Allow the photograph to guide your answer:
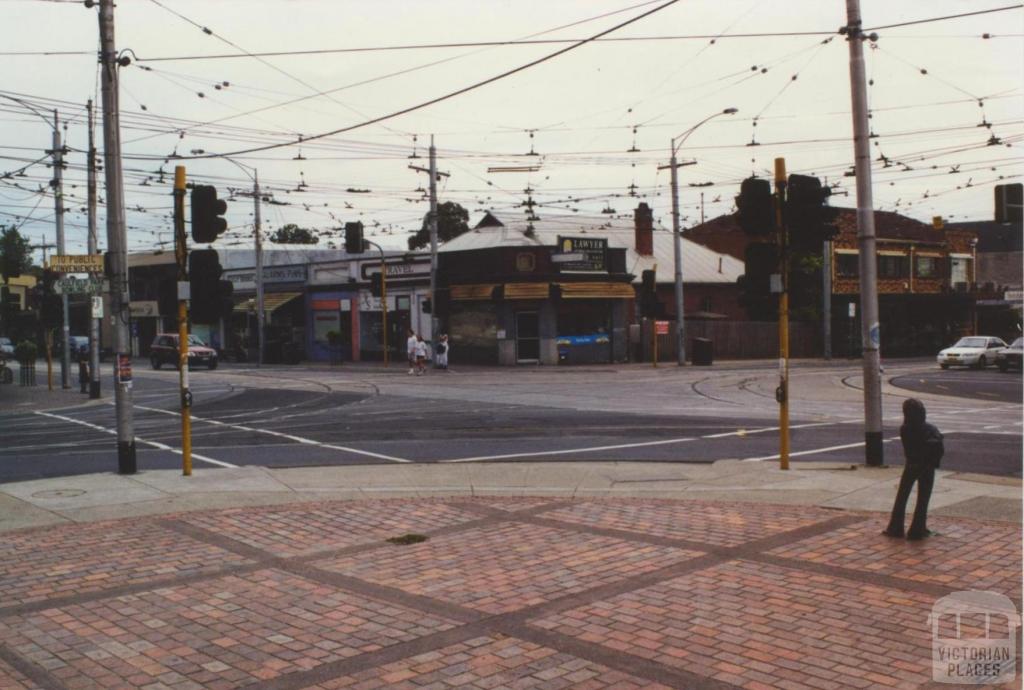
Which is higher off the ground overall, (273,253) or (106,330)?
(273,253)

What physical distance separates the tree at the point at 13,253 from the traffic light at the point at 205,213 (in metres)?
22.3

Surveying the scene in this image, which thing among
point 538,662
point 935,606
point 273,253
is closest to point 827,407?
point 935,606

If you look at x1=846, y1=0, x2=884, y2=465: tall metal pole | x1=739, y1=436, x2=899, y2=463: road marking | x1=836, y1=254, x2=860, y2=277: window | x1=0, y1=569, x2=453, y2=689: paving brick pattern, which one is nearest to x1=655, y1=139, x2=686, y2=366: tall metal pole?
x1=836, y1=254, x2=860, y2=277: window

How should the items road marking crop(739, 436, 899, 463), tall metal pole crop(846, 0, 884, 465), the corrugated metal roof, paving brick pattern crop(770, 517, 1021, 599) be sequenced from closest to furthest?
paving brick pattern crop(770, 517, 1021, 599)
tall metal pole crop(846, 0, 884, 465)
road marking crop(739, 436, 899, 463)
the corrugated metal roof

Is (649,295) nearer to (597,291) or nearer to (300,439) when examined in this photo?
(597,291)

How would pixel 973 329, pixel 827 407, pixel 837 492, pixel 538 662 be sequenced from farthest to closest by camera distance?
pixel 973 329 < pixel 827 407 < pixel 837 492 < pixel 538 662

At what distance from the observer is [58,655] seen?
625cm

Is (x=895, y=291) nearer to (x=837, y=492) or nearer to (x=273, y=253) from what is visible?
(x=273, y=253)

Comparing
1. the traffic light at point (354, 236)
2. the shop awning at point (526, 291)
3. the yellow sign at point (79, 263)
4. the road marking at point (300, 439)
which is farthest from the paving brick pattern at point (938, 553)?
the shop awning at point (526, 291)

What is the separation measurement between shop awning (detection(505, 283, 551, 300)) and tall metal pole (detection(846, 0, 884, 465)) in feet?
102

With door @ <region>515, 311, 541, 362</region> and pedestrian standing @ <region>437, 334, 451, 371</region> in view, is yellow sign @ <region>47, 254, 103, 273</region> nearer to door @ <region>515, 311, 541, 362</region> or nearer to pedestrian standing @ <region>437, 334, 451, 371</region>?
pedestrian standing @ <region>437, 334, 451, 371</region>

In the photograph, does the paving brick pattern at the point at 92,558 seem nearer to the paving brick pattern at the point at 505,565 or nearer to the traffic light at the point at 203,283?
the paving brick pattern at the point at 505,565

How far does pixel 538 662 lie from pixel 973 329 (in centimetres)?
6695

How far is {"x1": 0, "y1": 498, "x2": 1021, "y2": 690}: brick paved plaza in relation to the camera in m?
5.91
